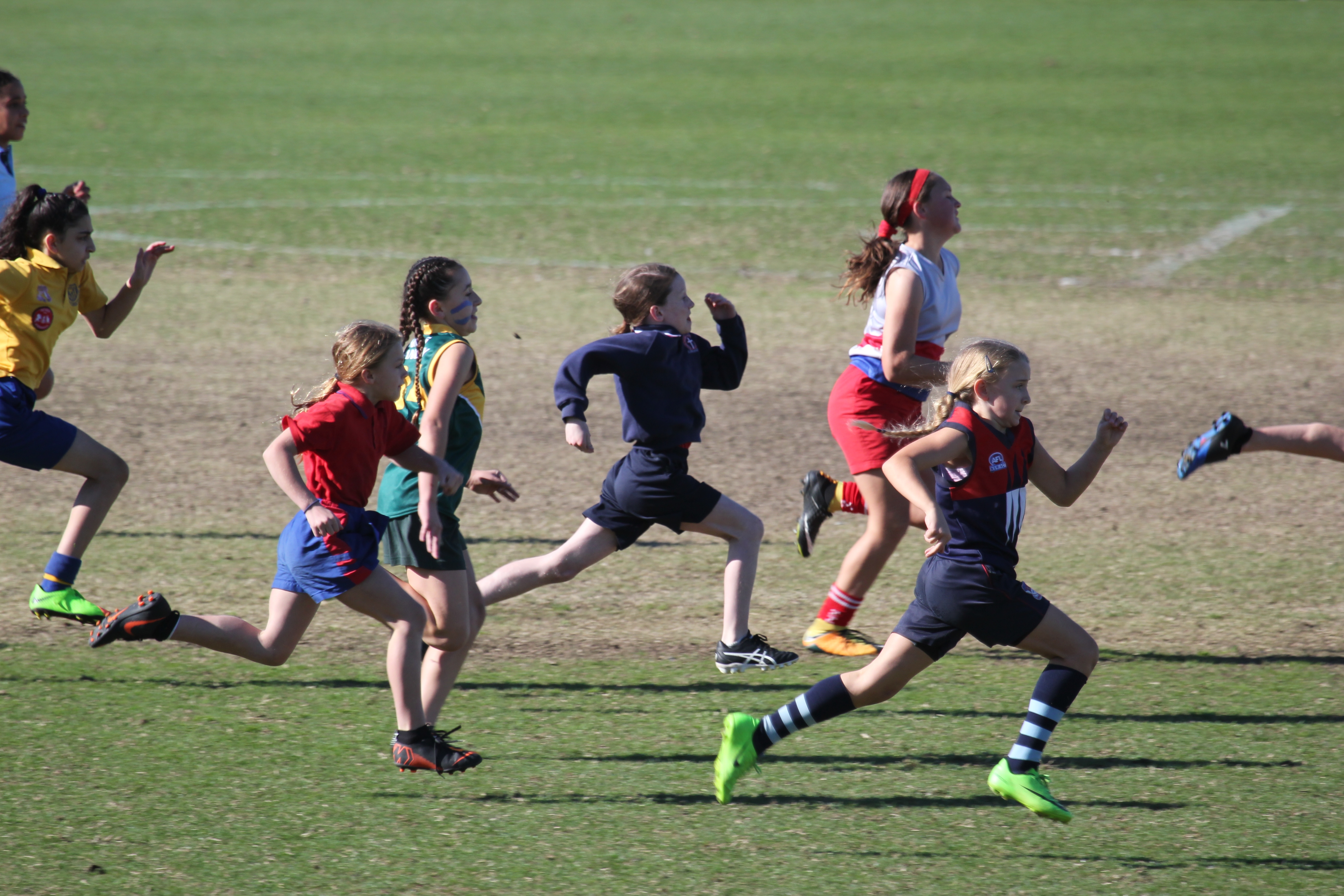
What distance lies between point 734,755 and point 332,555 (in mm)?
1451

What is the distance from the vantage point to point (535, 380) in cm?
1131

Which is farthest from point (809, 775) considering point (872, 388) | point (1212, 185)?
point (1212, 185)

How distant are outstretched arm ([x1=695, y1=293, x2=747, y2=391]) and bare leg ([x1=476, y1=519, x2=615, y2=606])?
739 mm

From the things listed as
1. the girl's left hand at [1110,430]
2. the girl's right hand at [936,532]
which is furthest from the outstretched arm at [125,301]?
the girl's left hand at [1110,430]

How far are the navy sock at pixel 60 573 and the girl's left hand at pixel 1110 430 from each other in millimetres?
4145

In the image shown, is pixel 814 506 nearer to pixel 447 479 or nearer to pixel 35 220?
pixel 447 479

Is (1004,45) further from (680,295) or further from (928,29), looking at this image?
(680,295)

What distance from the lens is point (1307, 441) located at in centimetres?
574

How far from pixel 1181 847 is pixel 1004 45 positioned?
30044 mm

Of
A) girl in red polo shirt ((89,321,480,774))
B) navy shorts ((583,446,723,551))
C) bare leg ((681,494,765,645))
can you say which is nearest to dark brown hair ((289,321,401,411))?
girl in red polo shirt ((89,321,480,774))

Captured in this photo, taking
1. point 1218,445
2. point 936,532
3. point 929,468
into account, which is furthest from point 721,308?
point 1218,445

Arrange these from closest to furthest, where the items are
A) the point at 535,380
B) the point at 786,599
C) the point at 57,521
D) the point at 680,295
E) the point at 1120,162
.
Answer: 1. the point at 680,295
2. the point at 786,599
3. the point at 57,521
4. the point at 535,380
5. the point at 1120,162

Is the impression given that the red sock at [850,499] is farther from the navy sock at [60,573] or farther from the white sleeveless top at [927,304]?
the navy sock at [60,573]

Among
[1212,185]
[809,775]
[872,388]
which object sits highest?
[1212,185]
